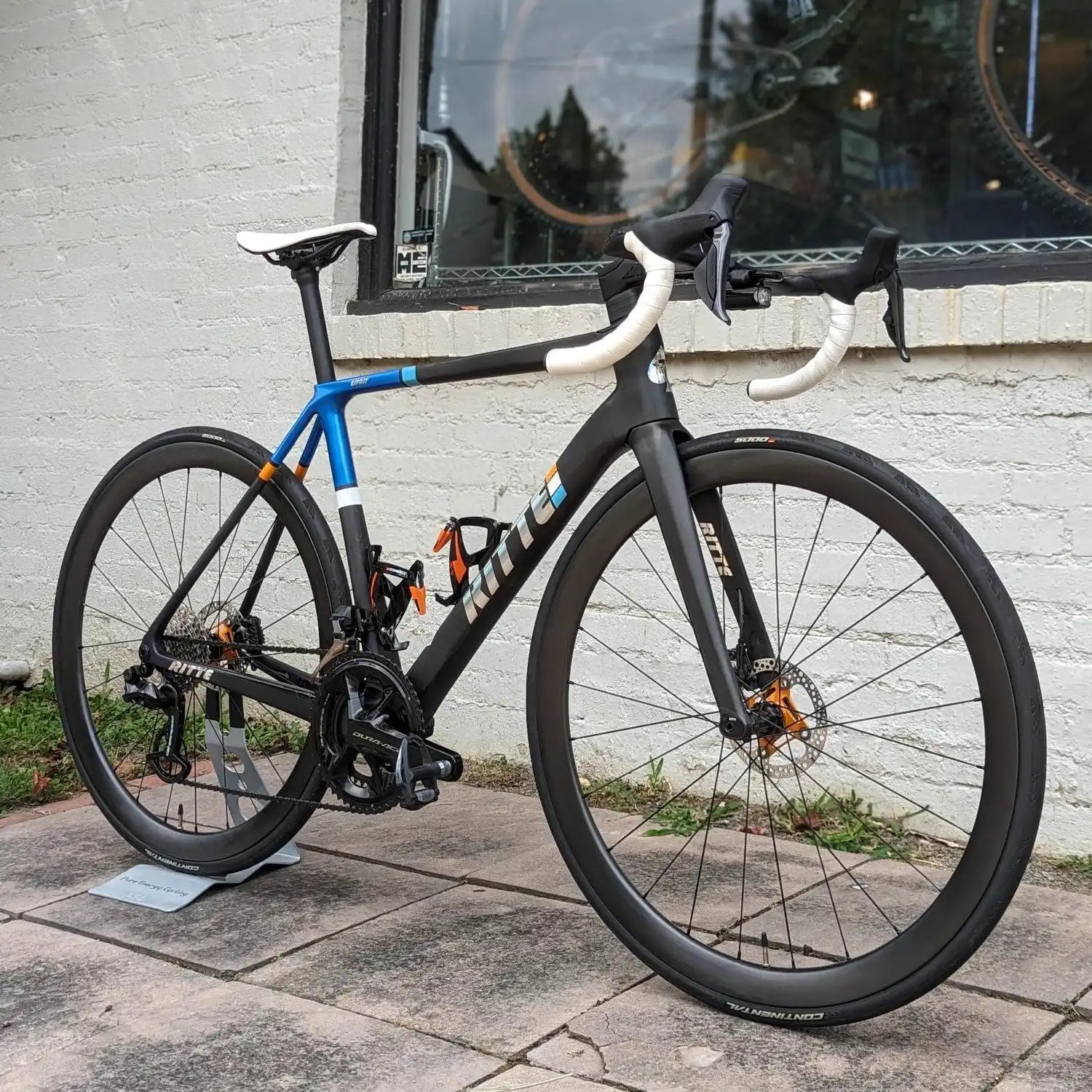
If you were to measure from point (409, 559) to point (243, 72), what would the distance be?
152cm

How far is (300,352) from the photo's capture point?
3.90 m

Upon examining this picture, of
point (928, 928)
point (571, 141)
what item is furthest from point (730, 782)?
point (571, 141)

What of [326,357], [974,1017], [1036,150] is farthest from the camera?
[1036,150]

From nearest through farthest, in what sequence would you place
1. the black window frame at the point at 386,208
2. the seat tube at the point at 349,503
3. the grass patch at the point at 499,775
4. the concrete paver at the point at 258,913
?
the concrete paver at the point at 258,913 → the seat tube at the point at 349,503 → the grass patch at the point at 499,775 → the black window frame at the point at 386,208

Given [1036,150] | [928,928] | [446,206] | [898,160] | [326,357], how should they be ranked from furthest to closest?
[446,206] < [898,160] < [1036,150] < [326,357] < [928,928]

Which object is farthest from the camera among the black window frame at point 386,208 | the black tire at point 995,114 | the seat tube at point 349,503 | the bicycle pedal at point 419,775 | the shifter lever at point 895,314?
the black window frame at point 386,208

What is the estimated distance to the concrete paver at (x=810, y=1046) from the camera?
1.93 m

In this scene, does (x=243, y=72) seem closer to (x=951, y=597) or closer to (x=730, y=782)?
(x=730, y=782)

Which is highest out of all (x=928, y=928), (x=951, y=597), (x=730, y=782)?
(x=951, y=597)

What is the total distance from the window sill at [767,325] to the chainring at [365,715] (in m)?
1.19

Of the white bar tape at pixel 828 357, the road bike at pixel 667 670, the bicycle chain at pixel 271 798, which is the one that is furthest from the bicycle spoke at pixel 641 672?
the white bar tape at pixel 828 357

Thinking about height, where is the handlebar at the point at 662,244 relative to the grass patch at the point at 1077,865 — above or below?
above

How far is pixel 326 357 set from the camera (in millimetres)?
2717

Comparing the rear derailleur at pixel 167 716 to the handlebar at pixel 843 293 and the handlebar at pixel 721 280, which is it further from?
the handlebar at pixel 843 293
